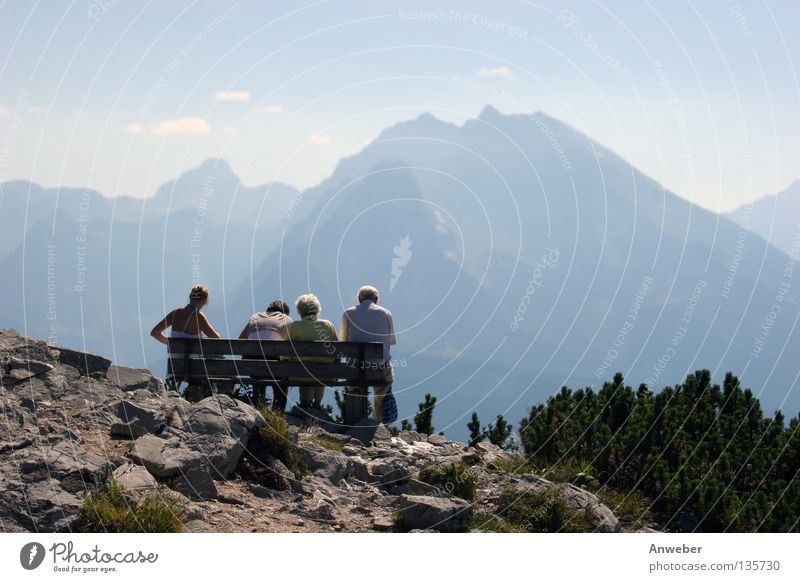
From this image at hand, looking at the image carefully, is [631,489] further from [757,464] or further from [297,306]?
[297,306]

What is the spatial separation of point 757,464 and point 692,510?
2.12 meters

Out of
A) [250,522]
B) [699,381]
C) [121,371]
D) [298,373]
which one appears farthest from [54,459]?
[699,381]

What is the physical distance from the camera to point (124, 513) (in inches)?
388

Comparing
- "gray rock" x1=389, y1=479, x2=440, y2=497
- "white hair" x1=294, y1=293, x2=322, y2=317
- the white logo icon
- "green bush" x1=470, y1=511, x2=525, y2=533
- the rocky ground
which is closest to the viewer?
the rocky ground

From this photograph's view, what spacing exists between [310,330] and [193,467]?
16.4ft

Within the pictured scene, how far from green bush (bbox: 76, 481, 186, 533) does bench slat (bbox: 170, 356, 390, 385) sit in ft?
17.7

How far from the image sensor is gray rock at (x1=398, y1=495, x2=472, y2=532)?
10.8 metres

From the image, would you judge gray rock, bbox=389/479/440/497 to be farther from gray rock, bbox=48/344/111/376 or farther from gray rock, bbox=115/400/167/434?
gray rock, bbox=48/344/111/376

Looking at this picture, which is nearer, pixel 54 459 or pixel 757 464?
pixel 54 459

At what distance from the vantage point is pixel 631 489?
1392cm

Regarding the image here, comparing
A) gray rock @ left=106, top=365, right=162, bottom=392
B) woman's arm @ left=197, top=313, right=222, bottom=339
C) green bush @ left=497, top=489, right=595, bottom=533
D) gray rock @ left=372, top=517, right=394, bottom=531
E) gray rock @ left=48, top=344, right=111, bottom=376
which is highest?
woman's arm @ left=197, top=313, right=222, bottom=339

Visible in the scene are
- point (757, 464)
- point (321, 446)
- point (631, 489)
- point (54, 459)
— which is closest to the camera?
point (54, 459)

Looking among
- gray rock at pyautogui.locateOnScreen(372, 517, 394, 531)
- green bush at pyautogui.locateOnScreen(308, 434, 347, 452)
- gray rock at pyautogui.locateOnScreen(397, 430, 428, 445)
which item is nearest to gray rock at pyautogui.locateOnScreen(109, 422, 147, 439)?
green bush at pyautogui.locateOnScreen(308, 434, 347, 452)

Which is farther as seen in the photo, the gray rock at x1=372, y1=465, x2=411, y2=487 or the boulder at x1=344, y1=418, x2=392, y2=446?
the boulder at x1=344, y1=418, x2=392, y2=446
